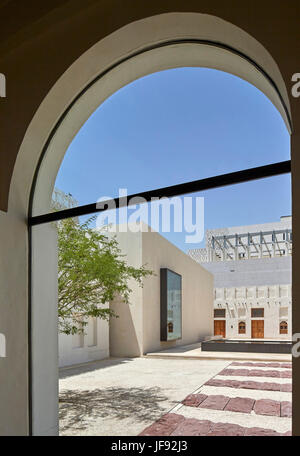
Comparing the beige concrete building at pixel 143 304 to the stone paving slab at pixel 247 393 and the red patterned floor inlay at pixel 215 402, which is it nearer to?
the stone paving slab at pixel 247 393

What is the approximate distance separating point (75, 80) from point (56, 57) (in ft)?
0.54

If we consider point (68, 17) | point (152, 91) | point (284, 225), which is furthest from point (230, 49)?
point (284, 225)

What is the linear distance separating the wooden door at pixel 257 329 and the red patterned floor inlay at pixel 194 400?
16.6 m

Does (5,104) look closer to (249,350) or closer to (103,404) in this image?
(103,404)

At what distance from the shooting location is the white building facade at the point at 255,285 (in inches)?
836

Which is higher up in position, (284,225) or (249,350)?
(284,225)

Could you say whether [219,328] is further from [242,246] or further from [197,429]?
[197,429]

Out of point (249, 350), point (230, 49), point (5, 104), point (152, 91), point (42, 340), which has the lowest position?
point (249, 350)

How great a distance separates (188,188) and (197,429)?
3.40m

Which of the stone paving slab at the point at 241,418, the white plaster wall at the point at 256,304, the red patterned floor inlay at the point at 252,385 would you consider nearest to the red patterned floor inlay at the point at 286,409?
the stone paving slab at the point at 241,418

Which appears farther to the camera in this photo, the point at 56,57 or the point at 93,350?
the point at 93,350

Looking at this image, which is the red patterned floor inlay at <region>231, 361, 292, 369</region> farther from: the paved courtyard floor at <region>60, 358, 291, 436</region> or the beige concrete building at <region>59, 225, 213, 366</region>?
the beige concrete building at <region>59, 225, 213, 366</region>

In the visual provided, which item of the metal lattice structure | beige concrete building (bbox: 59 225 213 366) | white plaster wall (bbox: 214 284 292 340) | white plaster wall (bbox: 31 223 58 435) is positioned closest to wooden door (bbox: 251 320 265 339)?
white plaster wall (bbox: 214 284 292 340)

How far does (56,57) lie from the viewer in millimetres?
2307
